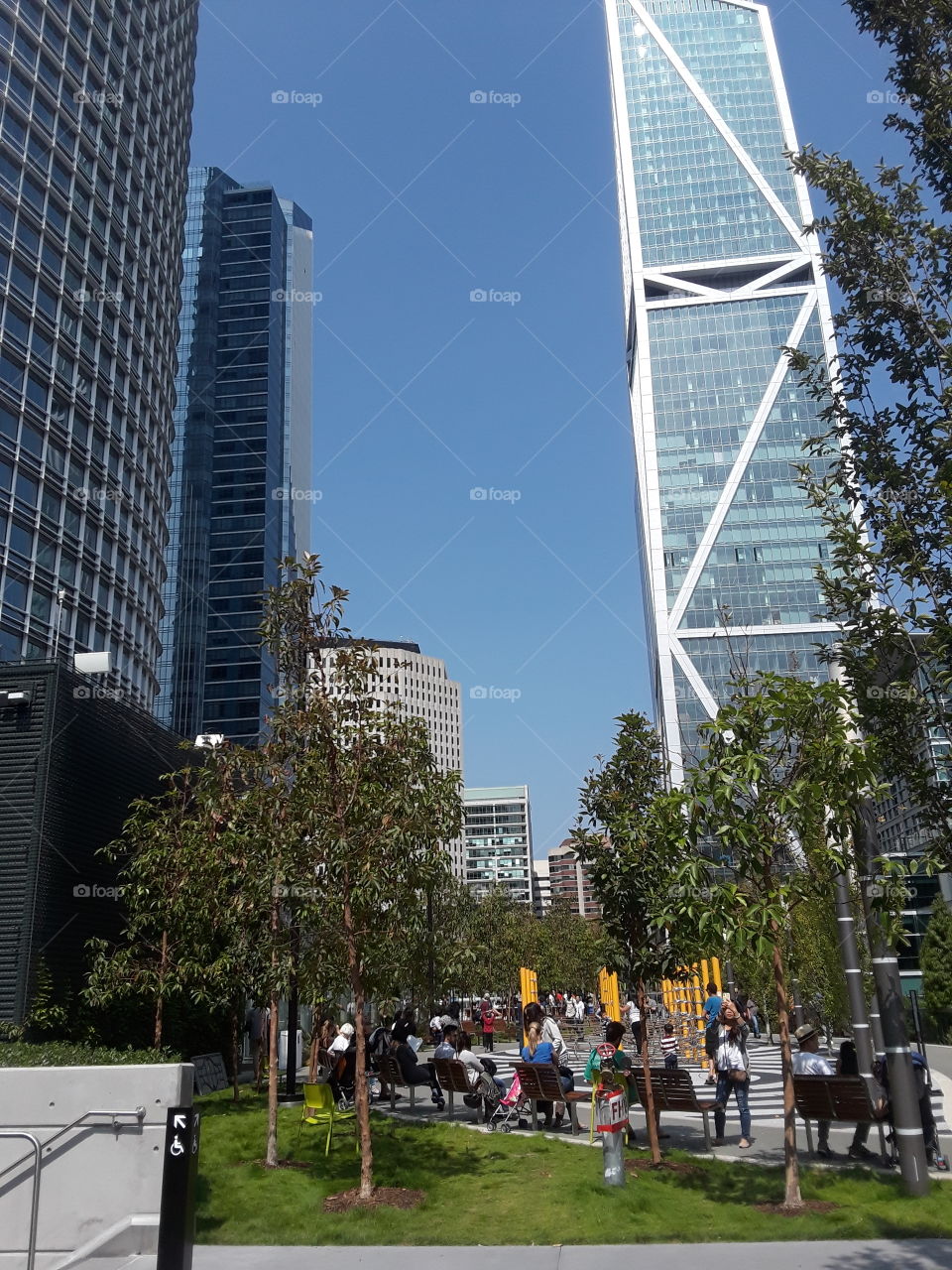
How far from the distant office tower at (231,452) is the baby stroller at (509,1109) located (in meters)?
92.3

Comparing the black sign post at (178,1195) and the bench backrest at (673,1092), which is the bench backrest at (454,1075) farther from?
the black sign post at (178,1195)

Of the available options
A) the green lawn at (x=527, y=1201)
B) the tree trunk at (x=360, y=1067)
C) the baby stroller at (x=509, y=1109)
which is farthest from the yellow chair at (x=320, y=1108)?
the tree trunk at (x=360, y=1067)

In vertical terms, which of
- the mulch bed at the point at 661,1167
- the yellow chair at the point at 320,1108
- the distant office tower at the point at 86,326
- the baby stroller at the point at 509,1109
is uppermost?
the distant office tower at the point at 86,326

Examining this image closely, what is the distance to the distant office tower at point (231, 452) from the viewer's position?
115312 mm

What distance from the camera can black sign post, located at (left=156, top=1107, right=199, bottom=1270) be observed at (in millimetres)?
6785

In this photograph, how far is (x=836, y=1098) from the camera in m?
12.0

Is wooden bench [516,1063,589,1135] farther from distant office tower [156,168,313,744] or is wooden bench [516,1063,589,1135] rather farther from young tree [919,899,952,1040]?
distant office tower [156,168,313,744]

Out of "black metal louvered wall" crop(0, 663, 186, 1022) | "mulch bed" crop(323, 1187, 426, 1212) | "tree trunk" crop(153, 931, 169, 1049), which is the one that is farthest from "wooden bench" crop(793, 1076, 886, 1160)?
"black metal louvered wall" crop(0, 663, 186, 1022)

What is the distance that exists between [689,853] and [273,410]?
4946 inches

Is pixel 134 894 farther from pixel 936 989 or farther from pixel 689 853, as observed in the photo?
pixel 936 989

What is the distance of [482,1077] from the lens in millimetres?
16297

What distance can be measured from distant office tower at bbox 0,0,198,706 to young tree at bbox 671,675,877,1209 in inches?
1181

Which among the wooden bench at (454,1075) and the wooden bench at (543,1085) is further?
the wooden bench at (454,1075)

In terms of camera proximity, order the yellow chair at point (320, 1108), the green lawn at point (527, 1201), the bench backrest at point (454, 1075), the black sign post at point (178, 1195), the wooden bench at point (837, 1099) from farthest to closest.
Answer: the bench backrest at point (454, 1075) < the yellow chair at point (320, 1108) < the wooden bench at point (837, 1099) < the green lawn at point (527, 1201) < the black sign post at point (178, 1195)
